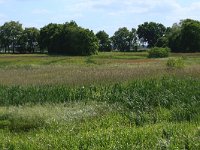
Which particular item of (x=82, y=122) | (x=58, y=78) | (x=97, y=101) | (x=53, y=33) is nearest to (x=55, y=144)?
(x=82, y=122)

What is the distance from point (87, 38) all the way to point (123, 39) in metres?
55.3

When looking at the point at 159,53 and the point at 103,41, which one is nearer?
the point at 159,53

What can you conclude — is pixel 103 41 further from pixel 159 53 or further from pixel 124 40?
pixel 159 53

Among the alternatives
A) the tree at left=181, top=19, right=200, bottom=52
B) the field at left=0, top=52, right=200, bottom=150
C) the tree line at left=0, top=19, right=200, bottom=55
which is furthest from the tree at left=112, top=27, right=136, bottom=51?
the field at left=0, top=52, right=200, bottom=150

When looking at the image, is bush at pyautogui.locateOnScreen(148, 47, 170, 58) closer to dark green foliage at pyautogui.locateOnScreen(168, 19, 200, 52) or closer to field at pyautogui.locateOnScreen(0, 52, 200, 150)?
dark green foliage at pyautogui.locateOnScreen(168, 19, 200, 52)

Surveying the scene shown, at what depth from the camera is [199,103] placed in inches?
661

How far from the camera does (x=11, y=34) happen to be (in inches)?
5669

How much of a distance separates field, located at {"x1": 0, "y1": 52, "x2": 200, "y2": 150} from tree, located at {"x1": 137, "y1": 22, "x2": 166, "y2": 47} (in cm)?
12491

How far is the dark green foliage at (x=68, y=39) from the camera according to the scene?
9594cm

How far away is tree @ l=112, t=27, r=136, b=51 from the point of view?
148m

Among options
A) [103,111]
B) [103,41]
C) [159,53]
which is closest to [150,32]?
[103,41]

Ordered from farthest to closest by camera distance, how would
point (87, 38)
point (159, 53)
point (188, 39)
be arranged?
point (188, 39)
point (87, 38)
point (159, 53)

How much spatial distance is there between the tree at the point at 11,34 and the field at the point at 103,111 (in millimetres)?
116734

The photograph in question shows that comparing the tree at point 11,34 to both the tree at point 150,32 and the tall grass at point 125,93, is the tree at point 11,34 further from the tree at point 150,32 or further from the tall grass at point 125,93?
the tall grass at point 125,93
